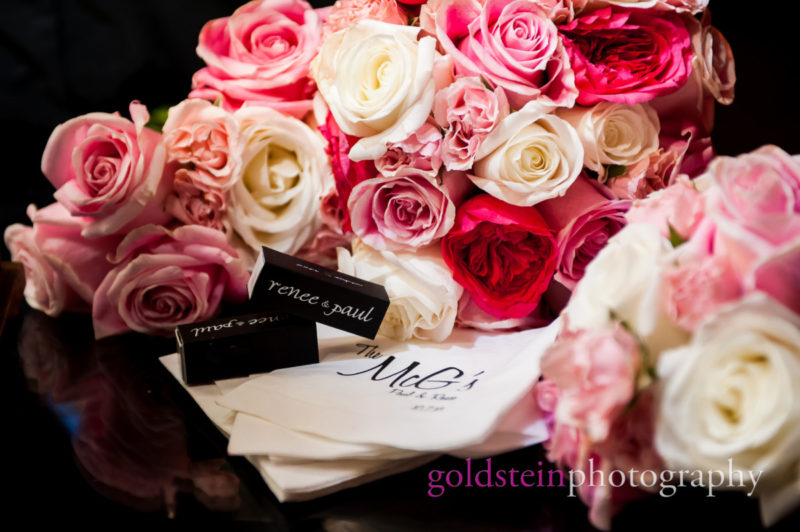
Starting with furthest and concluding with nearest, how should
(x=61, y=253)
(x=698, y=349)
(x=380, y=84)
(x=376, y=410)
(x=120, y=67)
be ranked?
(x=120, y=67)
(x=61, y=253)
(x=380, y=84)
(x=376, y=410)
(x=698, y=349)

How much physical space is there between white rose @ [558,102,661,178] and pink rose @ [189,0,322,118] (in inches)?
14.1

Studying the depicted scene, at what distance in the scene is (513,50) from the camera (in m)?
0.83

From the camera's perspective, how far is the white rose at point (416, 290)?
0.88 m

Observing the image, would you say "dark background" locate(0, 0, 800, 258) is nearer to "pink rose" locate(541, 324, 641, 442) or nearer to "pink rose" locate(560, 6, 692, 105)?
"pink rose" locate(560, 6, 692, 105)

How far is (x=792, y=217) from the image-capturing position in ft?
1.73

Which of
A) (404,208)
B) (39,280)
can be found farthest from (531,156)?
(39,280)

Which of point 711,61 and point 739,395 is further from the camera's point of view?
point 711,61

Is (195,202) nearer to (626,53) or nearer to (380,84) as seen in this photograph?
(380,84)

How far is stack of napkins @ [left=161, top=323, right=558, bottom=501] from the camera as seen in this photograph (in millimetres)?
680

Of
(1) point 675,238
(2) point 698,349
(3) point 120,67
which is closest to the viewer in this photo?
(2) point 698,349

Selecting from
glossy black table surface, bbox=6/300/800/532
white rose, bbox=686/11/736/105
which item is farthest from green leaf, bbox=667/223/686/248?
white rose, bbox=686/11/736/105

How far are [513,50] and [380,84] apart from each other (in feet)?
0.49

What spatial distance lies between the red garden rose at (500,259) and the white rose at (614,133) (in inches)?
3.7

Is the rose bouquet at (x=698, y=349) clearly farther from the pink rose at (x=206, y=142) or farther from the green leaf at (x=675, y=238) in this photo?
the pink rose at (x=206, y=142)
